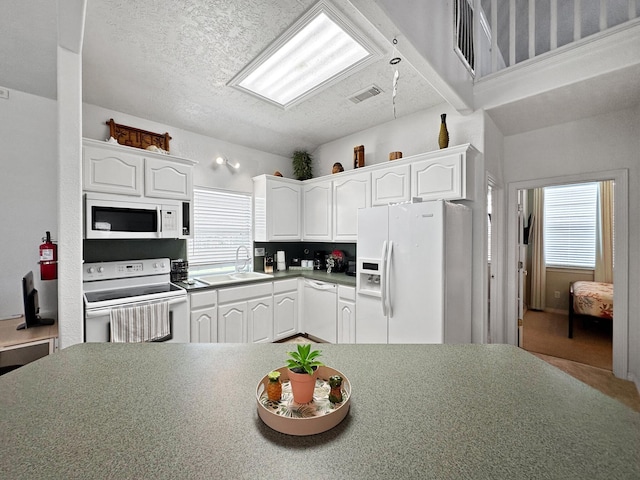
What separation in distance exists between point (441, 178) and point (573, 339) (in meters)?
2.90

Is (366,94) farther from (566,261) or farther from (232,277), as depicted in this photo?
(566,261)

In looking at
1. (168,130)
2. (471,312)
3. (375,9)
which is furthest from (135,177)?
(471,312)

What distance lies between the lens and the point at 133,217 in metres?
2.63

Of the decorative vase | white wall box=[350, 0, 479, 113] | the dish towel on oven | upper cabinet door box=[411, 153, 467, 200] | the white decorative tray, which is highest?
white wall box=[350, 0, 479, 113]

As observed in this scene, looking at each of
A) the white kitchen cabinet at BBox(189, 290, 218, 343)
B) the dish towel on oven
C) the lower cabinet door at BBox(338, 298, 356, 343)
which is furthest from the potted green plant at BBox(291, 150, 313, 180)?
the dish towel on oven

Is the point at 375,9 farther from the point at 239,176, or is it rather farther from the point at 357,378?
the point at 239,176

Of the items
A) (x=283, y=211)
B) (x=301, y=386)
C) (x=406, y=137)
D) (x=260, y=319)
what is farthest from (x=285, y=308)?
(x=301, y=386)

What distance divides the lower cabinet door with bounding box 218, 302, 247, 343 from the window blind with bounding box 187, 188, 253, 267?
2.70 feet

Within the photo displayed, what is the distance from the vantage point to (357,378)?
0.98 metres

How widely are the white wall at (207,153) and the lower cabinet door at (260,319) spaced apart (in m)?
1.55

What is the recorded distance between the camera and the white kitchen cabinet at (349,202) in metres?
3.32

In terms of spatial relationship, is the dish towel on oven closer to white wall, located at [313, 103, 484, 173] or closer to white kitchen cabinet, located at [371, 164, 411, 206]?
white kitchen cabinet, located at [371, 164, 411, 206]

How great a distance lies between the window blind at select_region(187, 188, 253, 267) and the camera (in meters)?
3.50

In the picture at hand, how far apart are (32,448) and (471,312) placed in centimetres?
301
